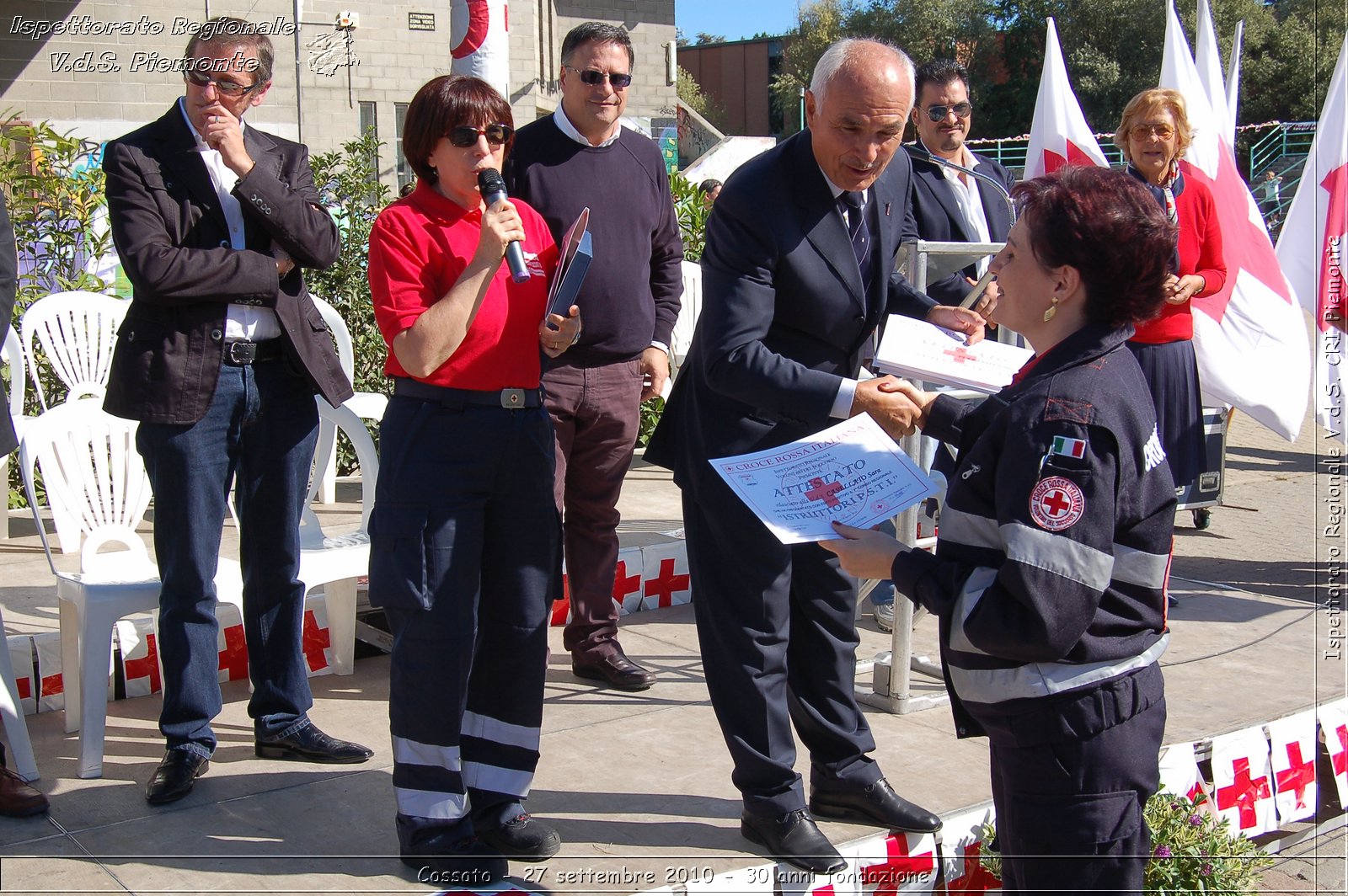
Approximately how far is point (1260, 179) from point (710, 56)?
46.4 metres

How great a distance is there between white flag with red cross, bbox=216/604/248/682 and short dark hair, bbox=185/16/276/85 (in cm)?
193

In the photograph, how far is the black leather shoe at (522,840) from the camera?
10.5ft

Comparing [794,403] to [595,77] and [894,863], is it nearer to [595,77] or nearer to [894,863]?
[894,863]

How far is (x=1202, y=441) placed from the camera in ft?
18.5

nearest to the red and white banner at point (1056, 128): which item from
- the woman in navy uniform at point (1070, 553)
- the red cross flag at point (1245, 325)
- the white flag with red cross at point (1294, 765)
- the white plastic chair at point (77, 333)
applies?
the red cross flag at point (1245, 325)

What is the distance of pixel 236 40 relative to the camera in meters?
3.60

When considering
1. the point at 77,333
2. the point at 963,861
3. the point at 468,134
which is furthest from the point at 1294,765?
the point at 77,333

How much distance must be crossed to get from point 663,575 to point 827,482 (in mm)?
3105

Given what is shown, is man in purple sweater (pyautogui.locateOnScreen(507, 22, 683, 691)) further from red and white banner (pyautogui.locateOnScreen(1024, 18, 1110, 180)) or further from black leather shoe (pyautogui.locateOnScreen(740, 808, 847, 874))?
red and white banner (pyautogui.locateOnScreen(1024, 18, 1110, 180))

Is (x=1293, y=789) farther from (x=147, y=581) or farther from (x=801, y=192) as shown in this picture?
(x=147, y=581)

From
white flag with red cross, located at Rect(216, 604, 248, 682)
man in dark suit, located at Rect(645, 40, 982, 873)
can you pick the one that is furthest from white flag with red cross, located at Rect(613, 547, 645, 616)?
man in dark suit, located at Rect(645, 40, 982, 873)

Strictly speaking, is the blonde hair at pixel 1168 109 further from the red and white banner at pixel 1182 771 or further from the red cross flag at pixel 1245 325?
the red and white banner at pixel 1182 771

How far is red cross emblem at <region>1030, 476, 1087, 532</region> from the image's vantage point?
205 centimetres

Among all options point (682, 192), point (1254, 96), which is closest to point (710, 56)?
point (1254, 96)
